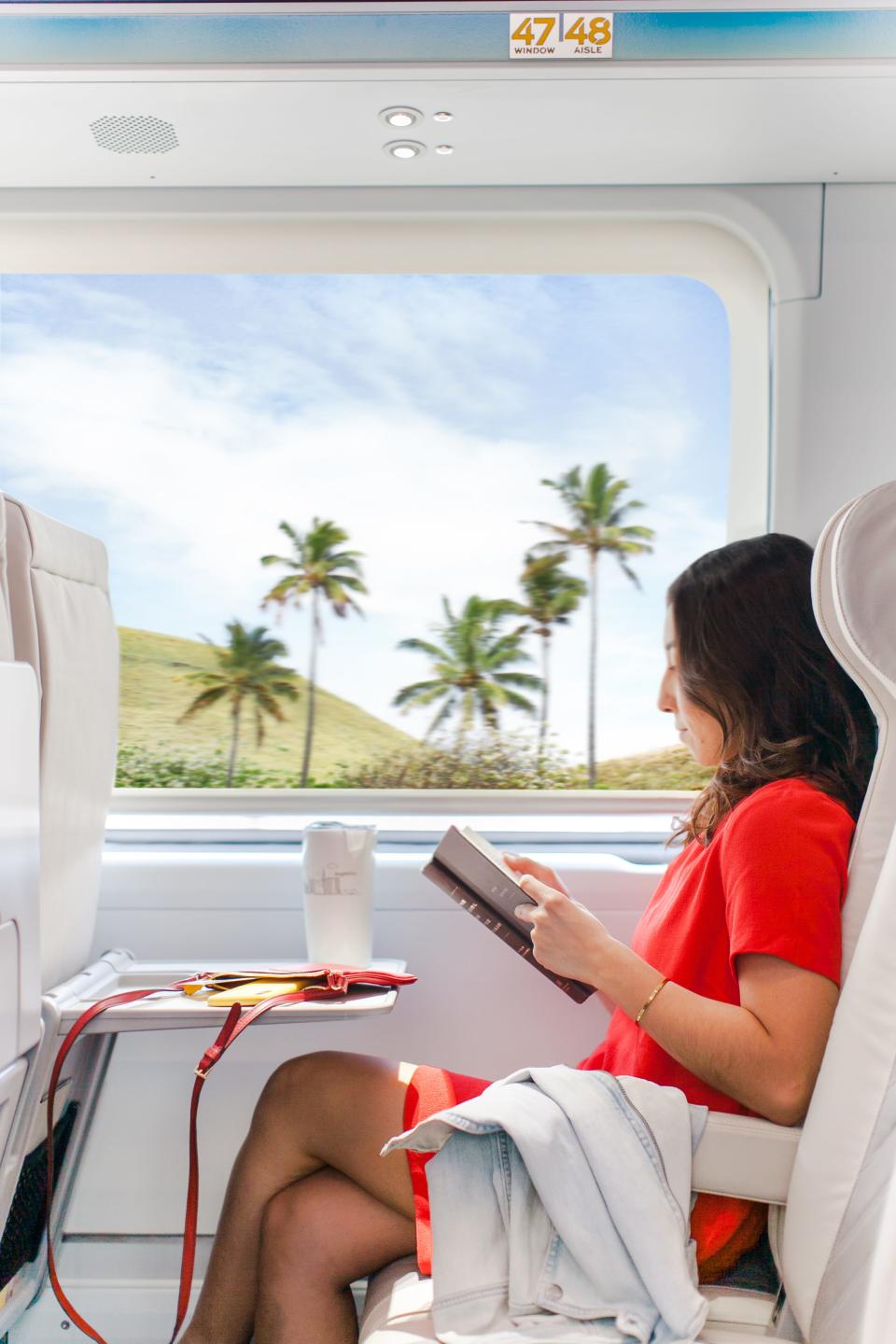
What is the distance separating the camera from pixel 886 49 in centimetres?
174

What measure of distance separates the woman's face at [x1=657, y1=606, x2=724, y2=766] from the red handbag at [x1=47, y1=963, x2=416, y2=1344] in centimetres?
57

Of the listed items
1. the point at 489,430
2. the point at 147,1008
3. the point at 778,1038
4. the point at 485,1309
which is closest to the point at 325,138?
the point at 147,1008

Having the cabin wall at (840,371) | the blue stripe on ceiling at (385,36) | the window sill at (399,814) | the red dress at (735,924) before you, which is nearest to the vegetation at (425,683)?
the window sill at (399,814)

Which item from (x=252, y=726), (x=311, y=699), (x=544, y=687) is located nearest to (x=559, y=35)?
(x=544, y=687)

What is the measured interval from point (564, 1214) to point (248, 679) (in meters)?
7.37

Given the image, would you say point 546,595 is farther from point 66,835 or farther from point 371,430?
point 66,835

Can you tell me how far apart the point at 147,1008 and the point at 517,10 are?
160 cm

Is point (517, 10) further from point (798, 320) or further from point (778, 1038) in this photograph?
point (778, 1038)

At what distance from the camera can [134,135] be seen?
6.44 feet

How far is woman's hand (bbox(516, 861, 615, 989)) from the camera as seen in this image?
4.36 ft

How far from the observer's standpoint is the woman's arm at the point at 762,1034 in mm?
1185

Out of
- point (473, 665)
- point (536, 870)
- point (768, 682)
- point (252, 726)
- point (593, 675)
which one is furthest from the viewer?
point (252, 726)

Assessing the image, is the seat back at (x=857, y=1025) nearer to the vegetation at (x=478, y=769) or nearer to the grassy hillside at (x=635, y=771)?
the vegetation at (x=478, y=769)

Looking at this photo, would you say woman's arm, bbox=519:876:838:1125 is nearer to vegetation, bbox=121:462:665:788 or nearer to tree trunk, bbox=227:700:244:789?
vegetation, bbox=121:462:665:788
